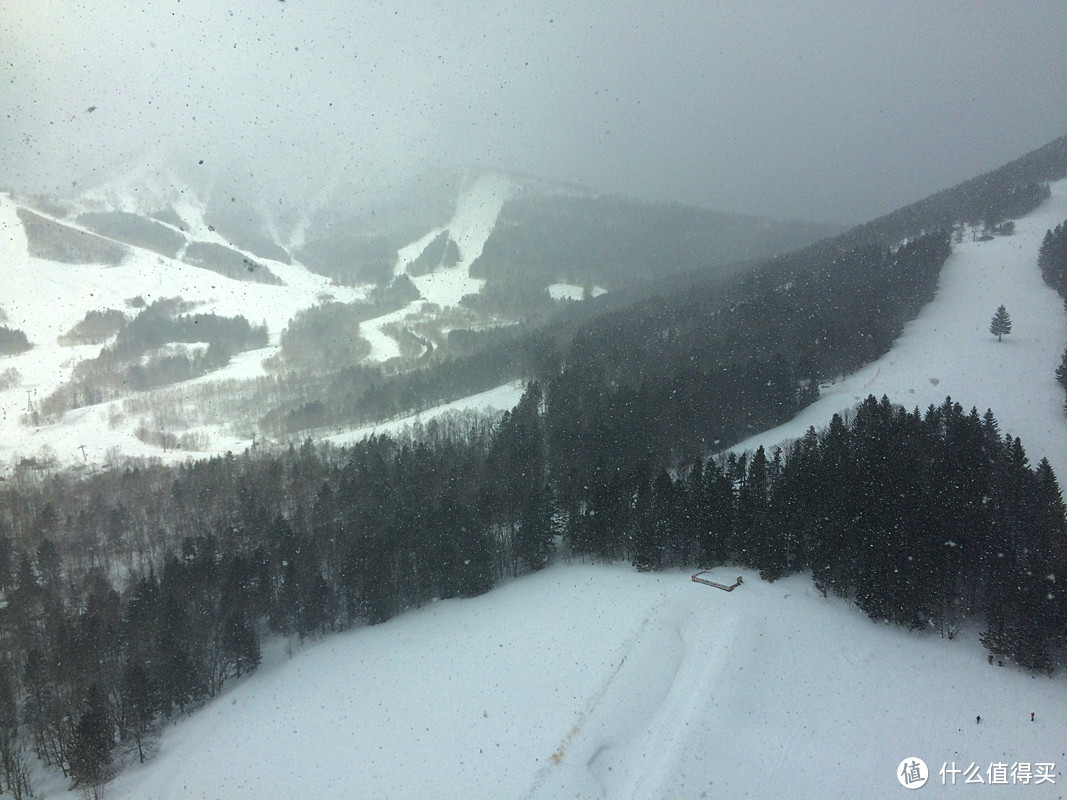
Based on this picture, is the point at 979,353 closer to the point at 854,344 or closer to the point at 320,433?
the point at 854,344

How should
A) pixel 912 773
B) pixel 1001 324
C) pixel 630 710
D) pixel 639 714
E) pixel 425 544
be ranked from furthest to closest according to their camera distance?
pixel 1001 324
pixel 425 544
pixel 630 710
pixel 639 714
pixel 912 773

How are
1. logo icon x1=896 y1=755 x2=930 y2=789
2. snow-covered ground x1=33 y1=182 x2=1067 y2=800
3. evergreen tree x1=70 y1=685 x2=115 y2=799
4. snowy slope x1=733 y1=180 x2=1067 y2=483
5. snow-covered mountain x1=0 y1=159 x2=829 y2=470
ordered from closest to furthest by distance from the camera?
logo icon x1=896 y1=755 x2=930 y2=789, snow-covered ground x1=33 y1=182 x2=1067 y2=800, evergreen tree x1=70 y1=685 x2=115 y2=799, snowy slope x1=733 y1=180 x2=1067 y2=483, snow-covered mountain x1=0 y1=159 x2=829 y2=470

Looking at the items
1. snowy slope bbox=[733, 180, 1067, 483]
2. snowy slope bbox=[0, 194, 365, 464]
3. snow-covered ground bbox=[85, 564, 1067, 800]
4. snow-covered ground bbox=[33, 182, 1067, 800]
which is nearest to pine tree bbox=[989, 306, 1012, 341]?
snowy slope bbox=[733, 180, 1067, 483]

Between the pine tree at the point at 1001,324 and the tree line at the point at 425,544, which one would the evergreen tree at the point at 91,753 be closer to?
the tree line at the point at 425,544

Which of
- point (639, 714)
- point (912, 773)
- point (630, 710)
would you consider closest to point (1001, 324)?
point (912, 773)

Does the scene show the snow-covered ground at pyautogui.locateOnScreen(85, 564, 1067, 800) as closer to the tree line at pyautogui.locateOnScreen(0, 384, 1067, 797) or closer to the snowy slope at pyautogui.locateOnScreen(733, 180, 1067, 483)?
the tree line at pyautogui.locateOnScreen(0, 384, 1067, 797)

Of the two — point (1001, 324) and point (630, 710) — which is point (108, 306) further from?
point (1001, 324)
